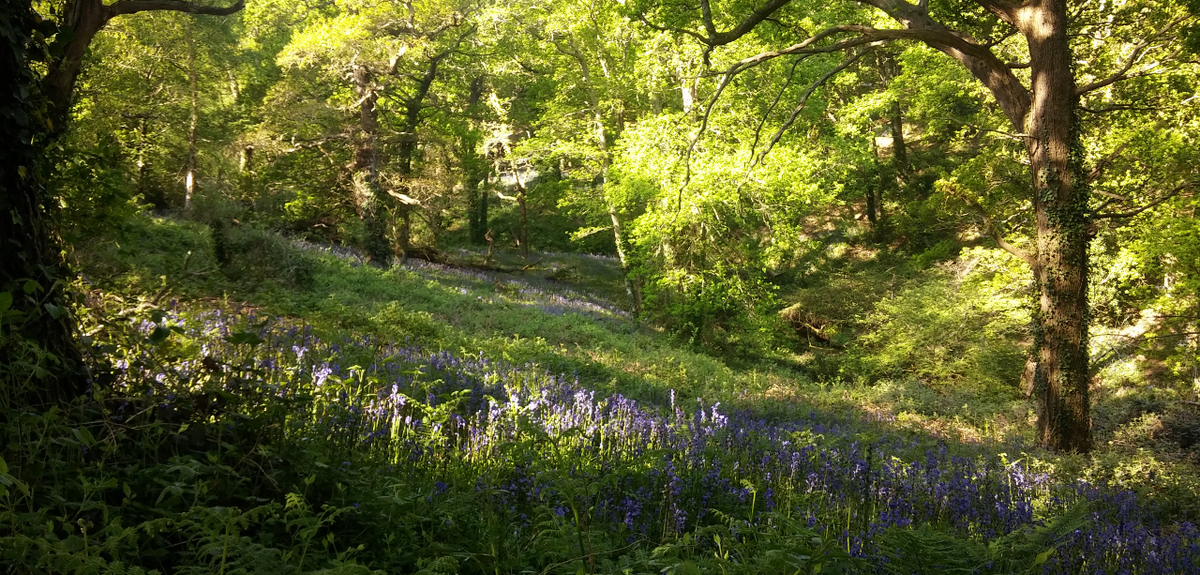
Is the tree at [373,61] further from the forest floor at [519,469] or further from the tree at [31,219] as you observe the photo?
the tree at [31,219]

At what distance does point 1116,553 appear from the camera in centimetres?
355

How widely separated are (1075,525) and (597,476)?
225 cm

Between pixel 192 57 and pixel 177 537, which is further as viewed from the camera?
pixel 192 57

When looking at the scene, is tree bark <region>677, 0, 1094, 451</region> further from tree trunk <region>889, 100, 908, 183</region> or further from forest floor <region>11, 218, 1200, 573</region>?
tree trunk <region>889, 100, 908, 183</region>

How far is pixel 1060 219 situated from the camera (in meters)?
6.89

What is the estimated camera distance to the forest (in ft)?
8.32

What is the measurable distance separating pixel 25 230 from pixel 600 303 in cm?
1950

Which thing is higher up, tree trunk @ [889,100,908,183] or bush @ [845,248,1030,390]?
tree trunk @ [889,100,908,183]

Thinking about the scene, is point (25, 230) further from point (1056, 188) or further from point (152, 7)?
point (1056, 188)

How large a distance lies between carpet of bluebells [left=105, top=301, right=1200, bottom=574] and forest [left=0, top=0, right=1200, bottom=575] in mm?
43

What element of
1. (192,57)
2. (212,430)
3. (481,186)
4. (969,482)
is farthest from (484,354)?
(481,186)

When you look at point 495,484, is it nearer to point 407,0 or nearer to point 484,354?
point 484,354

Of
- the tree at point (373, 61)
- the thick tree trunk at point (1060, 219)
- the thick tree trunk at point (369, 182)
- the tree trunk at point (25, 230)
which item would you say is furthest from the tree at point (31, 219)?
the thick tree trunk at point (369, 182)

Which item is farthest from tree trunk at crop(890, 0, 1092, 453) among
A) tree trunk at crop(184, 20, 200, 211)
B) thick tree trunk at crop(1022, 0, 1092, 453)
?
tree trunk at crop(184, 20, 200, 211)
